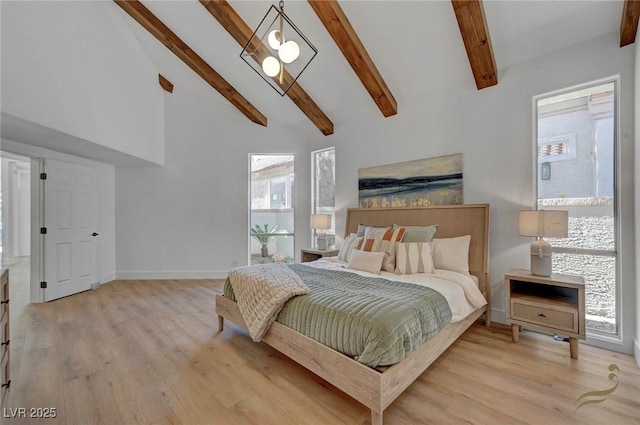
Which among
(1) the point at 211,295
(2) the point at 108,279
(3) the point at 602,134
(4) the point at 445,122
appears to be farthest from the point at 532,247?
(2) the point at 108,279

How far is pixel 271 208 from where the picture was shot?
502 centimetres

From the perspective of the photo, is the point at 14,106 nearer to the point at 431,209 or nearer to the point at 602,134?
the point at 431,209

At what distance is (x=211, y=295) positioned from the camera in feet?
12.7

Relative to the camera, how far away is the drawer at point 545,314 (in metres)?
2.10

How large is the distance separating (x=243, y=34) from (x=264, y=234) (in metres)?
3.14

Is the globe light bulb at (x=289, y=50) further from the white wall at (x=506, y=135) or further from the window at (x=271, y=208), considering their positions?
the window at (x=271, y=208)

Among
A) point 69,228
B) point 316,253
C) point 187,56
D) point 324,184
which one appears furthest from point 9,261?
point 324,184

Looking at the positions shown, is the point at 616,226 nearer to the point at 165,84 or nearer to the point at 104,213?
the point at 165,84

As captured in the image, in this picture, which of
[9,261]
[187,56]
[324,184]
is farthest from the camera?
[9,261]

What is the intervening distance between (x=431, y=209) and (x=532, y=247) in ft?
3.56

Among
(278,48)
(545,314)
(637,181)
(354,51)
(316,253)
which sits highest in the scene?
(354,51)

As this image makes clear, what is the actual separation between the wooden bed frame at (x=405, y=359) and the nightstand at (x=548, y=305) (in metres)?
0.32

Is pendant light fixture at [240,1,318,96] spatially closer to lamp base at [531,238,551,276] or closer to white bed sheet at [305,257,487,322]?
white bed sheet at [305,257,487,322]

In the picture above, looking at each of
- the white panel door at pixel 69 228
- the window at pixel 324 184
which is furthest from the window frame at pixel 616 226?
the white panel door at pixel 69 228
